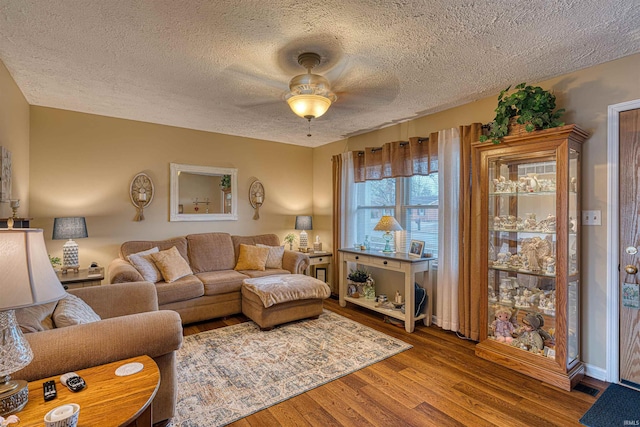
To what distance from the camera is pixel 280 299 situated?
3420 mm

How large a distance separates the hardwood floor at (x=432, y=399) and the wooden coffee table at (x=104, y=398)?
95 cm

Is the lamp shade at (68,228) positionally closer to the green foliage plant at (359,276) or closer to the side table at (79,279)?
the side table at (79,279)

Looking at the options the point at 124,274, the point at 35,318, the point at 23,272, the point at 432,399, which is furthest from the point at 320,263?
the point at 23,272

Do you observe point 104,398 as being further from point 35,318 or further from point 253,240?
point 253,240

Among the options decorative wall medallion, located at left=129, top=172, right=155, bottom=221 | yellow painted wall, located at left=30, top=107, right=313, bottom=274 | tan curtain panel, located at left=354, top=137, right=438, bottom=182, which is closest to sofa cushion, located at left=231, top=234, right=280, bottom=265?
yellow painted wall, located at left=30, top=107, right=313, bottom=274

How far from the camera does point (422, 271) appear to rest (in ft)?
11.9

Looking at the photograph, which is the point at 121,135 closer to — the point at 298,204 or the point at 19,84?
the point at 19,84

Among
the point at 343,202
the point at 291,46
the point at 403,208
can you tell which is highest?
the point at 291,46

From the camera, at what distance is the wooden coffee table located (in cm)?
108

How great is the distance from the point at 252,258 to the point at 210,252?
1.86 feet

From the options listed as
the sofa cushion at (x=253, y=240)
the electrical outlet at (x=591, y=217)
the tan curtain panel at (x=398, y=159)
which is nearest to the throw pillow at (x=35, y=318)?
the sofa cushion at (x=253, y=240)

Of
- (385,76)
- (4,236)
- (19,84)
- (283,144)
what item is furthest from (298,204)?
(4,236)

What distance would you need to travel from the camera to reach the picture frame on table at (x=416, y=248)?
3.77m

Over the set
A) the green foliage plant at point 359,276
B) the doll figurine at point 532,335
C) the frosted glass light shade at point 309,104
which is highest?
the frosted glass light shade at point 309,104
